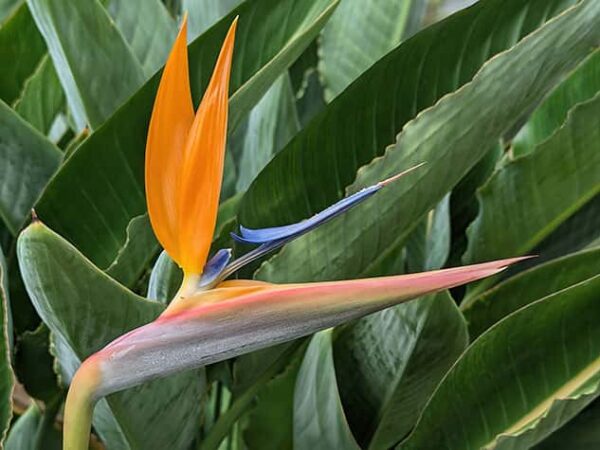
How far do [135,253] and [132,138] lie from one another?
0.30 ft

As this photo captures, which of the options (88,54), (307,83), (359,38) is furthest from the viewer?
(307,83)

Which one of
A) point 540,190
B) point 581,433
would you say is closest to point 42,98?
point 540,190

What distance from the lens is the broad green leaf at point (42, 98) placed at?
887mm

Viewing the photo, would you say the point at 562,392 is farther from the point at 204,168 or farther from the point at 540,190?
the point at 204,168

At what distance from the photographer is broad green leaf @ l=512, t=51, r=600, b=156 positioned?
890 millimetres

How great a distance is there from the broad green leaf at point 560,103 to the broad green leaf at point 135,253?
438 mm

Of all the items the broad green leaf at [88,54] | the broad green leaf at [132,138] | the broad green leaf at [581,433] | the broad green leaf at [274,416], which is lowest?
the broad green leaf at [581,433]

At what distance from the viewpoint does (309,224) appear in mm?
434

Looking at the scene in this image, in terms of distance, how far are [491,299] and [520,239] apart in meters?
0.07

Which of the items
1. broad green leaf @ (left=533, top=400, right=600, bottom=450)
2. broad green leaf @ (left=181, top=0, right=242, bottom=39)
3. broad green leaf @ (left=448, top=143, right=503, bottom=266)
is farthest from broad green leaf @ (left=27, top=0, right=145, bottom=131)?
broad green leaf @ (left=533, top=400, right=600, bottom=450)

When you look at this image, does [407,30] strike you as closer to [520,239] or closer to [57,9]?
[520,239]

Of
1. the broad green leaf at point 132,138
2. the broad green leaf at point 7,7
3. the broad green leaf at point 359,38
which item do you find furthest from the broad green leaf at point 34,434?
the broad green leaf at point 7,7

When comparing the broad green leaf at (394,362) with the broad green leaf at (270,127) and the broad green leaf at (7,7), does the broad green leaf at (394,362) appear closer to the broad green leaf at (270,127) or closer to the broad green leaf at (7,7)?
the broad green leaf at (270,127)

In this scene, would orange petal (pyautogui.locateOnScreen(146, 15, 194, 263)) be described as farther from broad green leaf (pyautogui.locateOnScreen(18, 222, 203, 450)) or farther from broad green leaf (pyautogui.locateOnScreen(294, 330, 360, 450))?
broad green leaf (pyautogui.locateOnScreen(294, 330, 360, 450))
